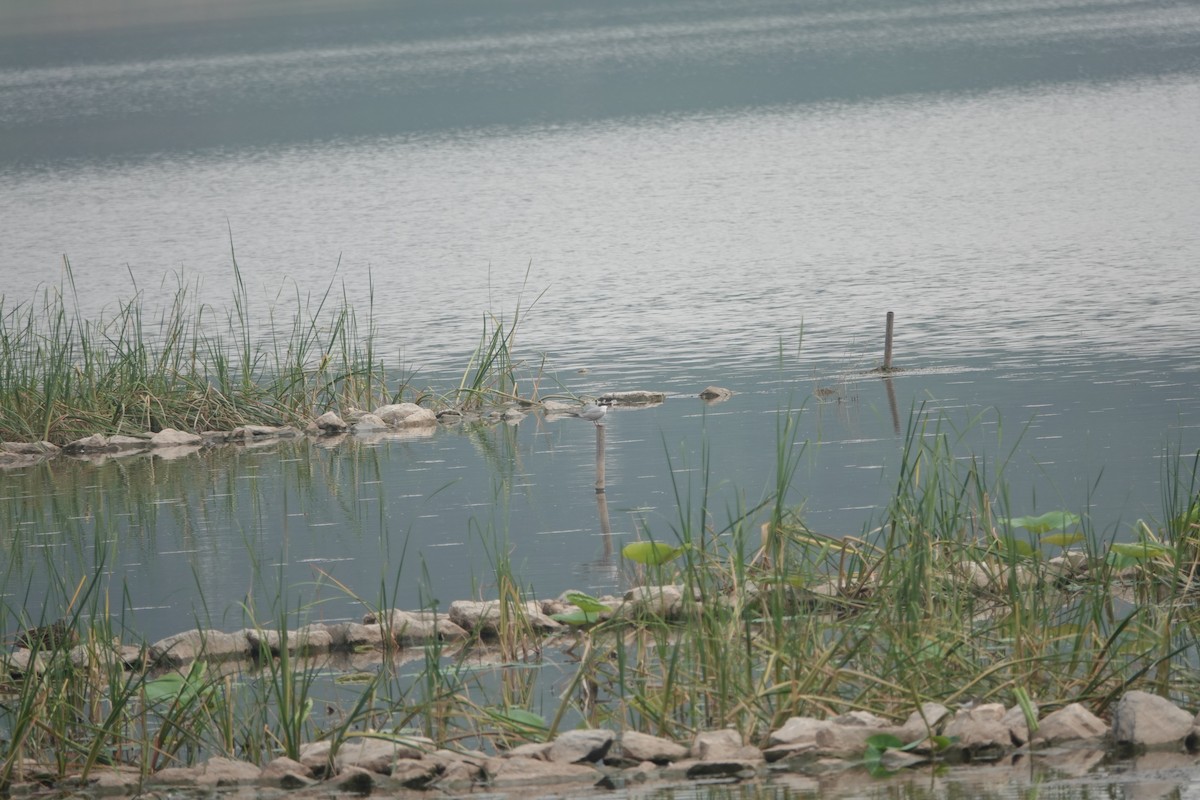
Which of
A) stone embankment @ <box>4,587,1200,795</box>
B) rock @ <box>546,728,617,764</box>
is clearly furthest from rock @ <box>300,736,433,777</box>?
rock @ <box>546,728,617,764</box>

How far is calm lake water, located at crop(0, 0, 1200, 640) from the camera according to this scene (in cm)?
908

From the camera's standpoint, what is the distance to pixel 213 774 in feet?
16.3

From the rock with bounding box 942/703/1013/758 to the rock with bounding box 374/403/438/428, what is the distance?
830cm

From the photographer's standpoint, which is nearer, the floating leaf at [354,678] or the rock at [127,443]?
the floating leaf at [354,678]

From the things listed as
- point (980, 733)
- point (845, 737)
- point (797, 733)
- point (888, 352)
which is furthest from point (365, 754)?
point (888, 352)

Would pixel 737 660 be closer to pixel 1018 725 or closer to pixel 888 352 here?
pixel 1018 725

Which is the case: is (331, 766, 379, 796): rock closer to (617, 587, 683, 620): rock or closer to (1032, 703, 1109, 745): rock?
(617, 587, 683, 620): rock

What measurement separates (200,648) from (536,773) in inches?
81.4

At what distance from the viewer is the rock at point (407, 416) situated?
12852 mm

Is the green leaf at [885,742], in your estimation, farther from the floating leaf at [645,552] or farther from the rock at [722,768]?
the floating leaf at [645,552]

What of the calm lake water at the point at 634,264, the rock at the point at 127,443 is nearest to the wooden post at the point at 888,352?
the calm lake water at the point at 634,264

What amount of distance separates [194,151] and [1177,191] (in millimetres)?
29397

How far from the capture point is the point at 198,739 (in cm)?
526

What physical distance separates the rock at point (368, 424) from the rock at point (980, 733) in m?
8.32
